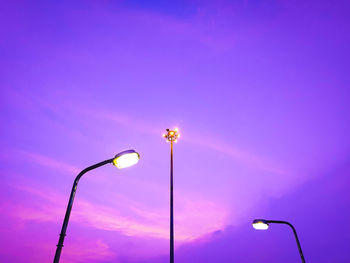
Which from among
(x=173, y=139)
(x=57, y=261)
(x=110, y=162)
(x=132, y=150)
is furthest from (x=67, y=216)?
(x=173, y=139)

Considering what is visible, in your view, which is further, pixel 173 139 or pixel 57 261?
pixel 173 139

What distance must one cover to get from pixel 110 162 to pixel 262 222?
875 cm

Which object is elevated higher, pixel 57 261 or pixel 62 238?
pixel 62 238

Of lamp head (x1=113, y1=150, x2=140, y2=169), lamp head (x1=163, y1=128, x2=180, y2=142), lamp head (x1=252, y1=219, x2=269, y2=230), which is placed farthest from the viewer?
lamp head (x1=163, y1=128, x2=180, y2=142)

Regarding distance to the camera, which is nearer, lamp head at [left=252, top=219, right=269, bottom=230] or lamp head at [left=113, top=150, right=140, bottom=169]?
lamp head at [left=113, top=150, right=140, bottom=169]

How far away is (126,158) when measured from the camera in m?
5.63

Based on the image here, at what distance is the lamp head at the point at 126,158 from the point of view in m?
5.58

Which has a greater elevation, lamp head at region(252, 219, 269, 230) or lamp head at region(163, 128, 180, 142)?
lamp head at region(163, 128, 180, 142)

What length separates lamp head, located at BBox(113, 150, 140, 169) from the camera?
558 centimetres

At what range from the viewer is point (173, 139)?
52.1 ft

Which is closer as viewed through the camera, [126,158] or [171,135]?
[126,158]

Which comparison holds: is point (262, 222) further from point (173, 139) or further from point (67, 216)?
point (67, 216)

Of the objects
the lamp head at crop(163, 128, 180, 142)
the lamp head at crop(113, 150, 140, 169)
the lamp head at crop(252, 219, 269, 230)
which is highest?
the lamp head at crop(163, 128, 180, 142)

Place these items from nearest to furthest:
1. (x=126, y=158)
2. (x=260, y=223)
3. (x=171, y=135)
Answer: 1. (x=126, y=158)
2. (x=260, y=223)
3. (x=171, y=135)
